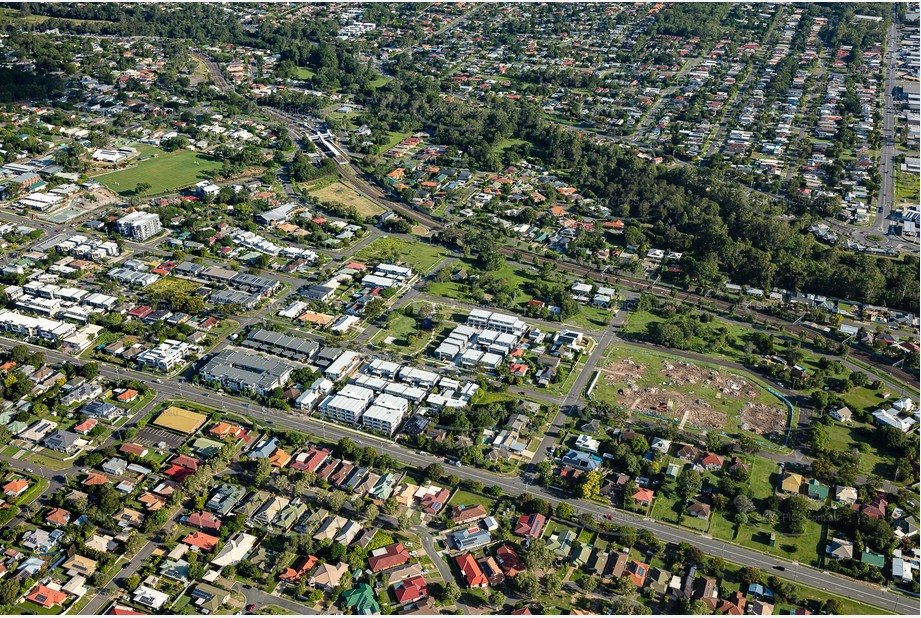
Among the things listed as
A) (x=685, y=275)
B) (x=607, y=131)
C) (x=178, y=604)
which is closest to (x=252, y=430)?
(x=178, y=604)

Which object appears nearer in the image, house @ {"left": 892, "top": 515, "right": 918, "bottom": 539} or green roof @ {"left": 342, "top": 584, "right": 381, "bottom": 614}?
green roof @ {"left": 342, "top": 584, "right": 381, "bottom": 614}

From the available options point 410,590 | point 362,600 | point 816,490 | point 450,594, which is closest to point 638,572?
point 450,594

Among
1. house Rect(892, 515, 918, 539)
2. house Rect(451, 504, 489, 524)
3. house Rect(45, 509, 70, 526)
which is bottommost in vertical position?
house Rect(892, 515, 918, 539)

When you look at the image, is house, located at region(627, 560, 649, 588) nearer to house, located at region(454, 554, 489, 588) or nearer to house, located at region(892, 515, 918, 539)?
house, located at region(454, 554, 489, 588)

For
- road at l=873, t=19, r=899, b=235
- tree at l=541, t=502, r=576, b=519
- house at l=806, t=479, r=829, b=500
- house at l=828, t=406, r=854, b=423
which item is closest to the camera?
tree at l=541, t=502, r=576, b=519

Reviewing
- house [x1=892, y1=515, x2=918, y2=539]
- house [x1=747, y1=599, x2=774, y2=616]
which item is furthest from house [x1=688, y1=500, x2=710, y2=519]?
house [x1=892, y1=515, x2=918, y2=539]

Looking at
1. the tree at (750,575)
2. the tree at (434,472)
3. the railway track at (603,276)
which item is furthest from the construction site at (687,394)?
the tree at (434,472)

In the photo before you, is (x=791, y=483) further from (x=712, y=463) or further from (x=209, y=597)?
(x=209, y=597)
